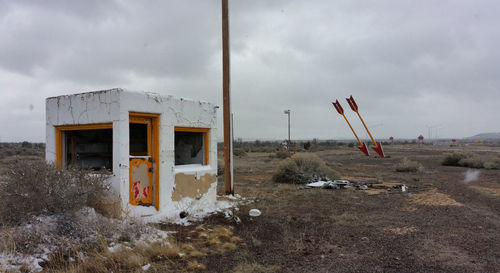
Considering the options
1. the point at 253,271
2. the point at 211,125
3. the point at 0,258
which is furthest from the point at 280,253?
the point at 211,125

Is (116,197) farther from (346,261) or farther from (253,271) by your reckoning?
(346,261)

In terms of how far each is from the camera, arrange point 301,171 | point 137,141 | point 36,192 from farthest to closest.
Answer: point 301,171 → point 137,141 → point 36,192

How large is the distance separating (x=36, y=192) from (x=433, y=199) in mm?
10953

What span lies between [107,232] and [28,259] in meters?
→ 1.24

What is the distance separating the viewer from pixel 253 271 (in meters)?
4.82

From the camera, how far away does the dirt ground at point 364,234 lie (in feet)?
16.9

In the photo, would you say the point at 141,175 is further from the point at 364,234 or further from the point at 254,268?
the point at 364,234

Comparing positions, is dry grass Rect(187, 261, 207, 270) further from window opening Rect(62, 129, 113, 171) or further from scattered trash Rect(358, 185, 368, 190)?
scattered trash Rect(358, 185, 368, 190)

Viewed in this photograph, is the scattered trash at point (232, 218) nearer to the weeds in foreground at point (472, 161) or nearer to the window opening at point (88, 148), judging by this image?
the window opening at point (88, 148)

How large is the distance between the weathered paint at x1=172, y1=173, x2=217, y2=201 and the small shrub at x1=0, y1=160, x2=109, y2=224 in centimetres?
246

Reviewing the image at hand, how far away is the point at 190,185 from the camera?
846 centimetres

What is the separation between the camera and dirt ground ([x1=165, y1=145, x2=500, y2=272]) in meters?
5.15

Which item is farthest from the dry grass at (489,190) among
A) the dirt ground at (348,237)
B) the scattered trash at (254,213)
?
the scattered trash at (254,213)

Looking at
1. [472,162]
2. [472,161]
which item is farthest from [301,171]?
[472,161]
